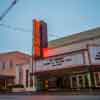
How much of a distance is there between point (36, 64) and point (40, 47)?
2.61m

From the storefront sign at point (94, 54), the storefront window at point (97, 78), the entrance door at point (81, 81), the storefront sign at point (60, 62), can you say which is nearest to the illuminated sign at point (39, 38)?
the storefront sign at point (60, 62)

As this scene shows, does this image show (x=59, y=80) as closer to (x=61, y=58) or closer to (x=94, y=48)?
(x=61, y=58)

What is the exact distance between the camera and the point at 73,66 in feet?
81.5

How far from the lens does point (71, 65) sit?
82.1 feet

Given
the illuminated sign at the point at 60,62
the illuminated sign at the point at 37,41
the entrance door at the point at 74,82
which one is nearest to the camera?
the illuminated sign at the point at 60,62

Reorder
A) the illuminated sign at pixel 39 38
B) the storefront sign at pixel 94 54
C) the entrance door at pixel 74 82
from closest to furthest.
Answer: the storefront sign at pixel 94 54, the entrance door at pixel 74 82, the illuminated sign at pixel 39 38

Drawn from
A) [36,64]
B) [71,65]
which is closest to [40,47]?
[36,64]

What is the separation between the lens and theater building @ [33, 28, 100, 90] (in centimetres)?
2450

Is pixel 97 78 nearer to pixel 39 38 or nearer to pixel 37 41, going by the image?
pixel 37 41

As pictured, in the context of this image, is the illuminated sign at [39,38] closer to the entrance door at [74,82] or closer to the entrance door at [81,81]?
the entrance door at [74,82]

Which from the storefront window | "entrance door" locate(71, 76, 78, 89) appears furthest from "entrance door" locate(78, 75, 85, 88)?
the storefront window

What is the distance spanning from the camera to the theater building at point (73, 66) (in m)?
24.5

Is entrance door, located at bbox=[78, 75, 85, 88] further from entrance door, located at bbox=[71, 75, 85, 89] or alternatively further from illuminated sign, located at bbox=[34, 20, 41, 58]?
illuminated sign, located at bbox=[34, 20, 41, 58]

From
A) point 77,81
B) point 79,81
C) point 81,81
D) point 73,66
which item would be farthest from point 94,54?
point 77,81
